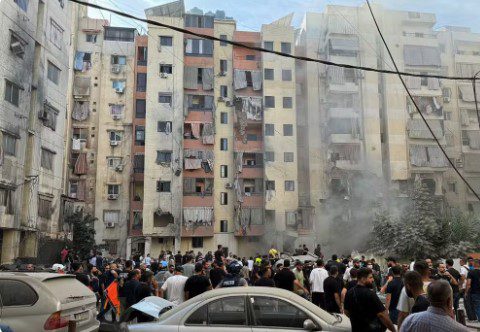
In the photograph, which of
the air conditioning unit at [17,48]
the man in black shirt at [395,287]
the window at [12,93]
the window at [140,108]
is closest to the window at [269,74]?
the window at [140,108]

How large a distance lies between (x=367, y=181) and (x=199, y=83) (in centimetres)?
1847

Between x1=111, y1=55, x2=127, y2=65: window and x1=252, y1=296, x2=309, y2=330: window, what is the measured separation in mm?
43349

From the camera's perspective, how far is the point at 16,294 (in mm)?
6805

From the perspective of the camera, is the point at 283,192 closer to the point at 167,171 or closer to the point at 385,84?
the point at 167,171

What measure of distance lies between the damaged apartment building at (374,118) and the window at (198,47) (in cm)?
948

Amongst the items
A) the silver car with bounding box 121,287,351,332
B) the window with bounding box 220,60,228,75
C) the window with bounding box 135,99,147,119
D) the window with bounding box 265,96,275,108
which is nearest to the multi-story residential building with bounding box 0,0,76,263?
the window with bounding box 135,99,147,119

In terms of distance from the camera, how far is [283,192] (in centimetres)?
4250

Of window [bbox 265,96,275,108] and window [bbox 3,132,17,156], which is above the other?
window [bbox 265,96,275,108]

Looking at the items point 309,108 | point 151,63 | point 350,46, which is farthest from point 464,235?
point 151,63

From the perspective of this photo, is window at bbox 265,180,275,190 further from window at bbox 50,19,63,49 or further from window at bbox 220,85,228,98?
window at bbox 50,19,63,49

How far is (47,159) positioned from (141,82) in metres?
16.9

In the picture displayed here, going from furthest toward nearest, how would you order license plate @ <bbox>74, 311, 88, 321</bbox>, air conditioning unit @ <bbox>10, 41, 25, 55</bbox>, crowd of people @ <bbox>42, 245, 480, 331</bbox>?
air conditioning unit @ <bbox>10, 41, 25, 55</bbox> → license plate @ <bbox>74, 311, 88, 321</bbox> → crowd of people @ <bbox>42, 245, 480, 331</bbox>

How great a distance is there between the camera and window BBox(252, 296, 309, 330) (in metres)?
6.19

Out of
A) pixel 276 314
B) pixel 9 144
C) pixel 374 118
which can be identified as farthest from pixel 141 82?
pixel 276 314
